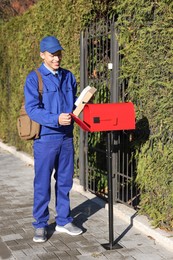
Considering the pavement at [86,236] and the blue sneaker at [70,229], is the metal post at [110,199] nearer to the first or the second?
the pavement at [86,236]

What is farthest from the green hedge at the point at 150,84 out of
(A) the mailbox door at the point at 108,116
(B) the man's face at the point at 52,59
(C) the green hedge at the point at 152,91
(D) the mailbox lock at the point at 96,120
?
(B) the man's face at the point at 52,59

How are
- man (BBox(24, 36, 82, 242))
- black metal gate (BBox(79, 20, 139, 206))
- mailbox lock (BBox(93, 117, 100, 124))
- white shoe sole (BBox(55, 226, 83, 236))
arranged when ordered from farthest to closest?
black metal gate (BBox(79, 20, 139, 206)), white shoe sole (BBox(55, 226, 83, 236)), man (BBox(24, 36, 82, 242)), mailbox lock (BBox(93, 117, 100, 124))

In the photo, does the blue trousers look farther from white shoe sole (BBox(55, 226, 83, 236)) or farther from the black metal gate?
the black metal gate

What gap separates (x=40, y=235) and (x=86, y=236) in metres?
0.50

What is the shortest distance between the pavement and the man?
18 centimetres

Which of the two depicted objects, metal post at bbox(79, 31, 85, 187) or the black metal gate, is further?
metal post at bbox(79, 31, 85, 187)

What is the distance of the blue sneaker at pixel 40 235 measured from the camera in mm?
4895

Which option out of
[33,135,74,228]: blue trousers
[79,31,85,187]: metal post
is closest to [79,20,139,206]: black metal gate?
[79,31,85,187]: metal post

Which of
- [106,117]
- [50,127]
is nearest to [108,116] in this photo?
[106,117]

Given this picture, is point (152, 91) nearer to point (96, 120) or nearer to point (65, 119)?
point (96, 120)

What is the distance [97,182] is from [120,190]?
0.78 metres

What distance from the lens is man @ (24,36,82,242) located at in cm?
467

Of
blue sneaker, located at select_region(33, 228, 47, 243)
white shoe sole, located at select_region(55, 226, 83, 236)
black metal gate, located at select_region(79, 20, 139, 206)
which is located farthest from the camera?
black metal gate, located at select_region(79, 20, 139, 206)

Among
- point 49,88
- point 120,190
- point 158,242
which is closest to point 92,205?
point 120,190
